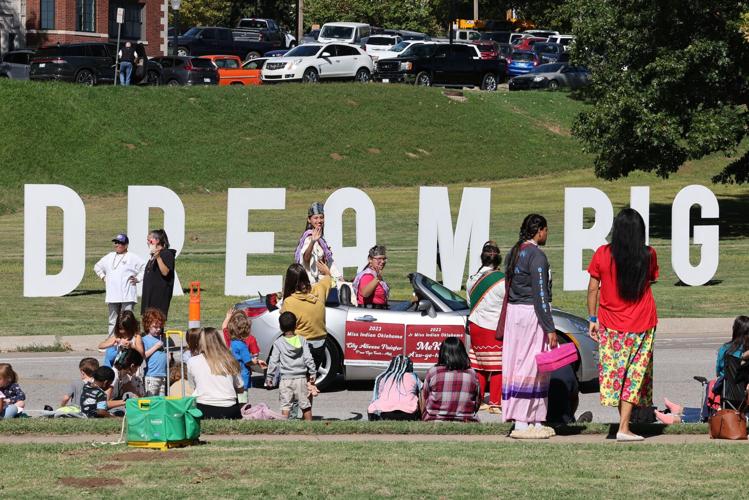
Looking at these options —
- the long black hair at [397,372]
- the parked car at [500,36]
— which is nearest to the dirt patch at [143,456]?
the long black hair at [397,372]

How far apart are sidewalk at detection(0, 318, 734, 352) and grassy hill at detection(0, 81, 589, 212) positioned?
21569mm

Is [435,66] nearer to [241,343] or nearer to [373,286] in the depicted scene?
[373,286]

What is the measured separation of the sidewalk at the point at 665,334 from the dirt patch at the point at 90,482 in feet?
29.5

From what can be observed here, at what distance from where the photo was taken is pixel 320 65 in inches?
2180

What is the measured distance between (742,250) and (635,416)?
2115cm

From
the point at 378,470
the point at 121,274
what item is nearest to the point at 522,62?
the point at 121,274

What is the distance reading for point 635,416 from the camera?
11438mm

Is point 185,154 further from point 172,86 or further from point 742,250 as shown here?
point 742,250

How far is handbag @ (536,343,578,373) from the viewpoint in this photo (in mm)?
10133

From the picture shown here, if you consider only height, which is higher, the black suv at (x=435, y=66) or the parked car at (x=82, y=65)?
the black suv at (x=435, y=66)

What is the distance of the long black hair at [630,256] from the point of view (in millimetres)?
9906

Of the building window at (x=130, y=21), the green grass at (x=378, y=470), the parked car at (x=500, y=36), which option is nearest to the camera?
the green grass at (x=378, y=470)

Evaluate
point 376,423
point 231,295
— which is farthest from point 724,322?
point 376,423

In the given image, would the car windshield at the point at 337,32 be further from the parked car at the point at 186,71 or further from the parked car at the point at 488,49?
the parked car at the point at 186,71
